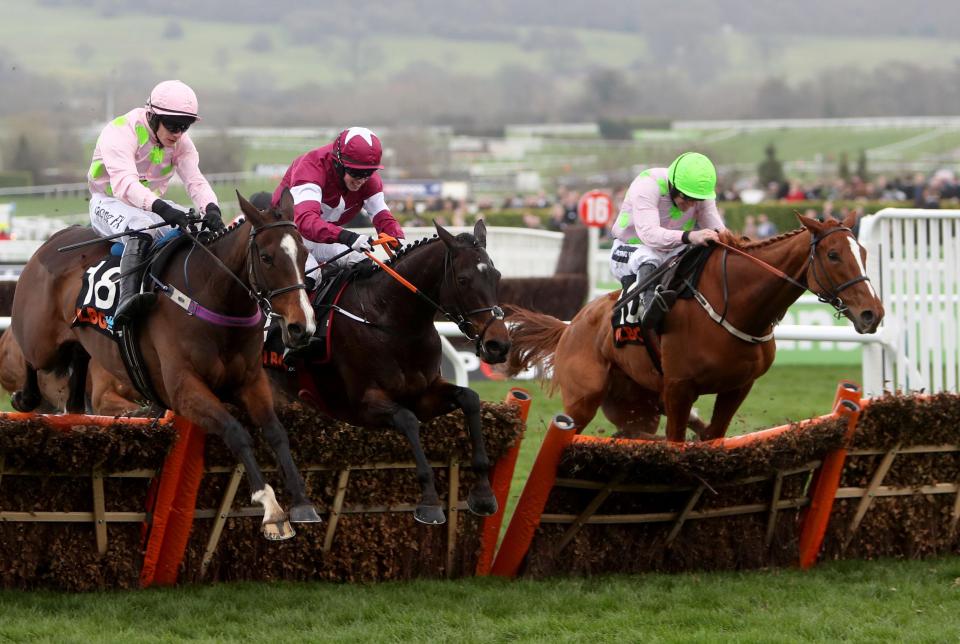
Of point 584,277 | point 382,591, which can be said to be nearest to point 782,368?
point 584,277

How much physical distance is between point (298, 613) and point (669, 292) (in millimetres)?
2852

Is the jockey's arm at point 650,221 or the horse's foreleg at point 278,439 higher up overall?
the jockey's arm at point 650,221

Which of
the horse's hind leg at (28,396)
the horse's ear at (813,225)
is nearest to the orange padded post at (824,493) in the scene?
the horse's ear at (813,225)

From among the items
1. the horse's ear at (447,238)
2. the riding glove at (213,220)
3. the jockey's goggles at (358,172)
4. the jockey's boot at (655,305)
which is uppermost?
the jockey's goggles at (358,172)

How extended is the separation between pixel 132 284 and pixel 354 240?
39.9 inches

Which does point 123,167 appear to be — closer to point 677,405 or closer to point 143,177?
point 143,177

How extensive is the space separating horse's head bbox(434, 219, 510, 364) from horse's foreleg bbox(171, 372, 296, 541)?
3.30 ft

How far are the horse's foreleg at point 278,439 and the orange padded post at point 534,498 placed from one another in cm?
98

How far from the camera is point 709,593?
568 centimetres

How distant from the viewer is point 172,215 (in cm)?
591

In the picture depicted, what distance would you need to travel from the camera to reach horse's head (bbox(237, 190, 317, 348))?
519 cm

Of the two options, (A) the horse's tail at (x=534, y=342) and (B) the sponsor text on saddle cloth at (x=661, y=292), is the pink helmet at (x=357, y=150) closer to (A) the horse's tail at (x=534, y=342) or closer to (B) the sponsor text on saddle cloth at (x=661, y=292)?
(B) the sponsor text on saddle cloth at (x=661, y=292)

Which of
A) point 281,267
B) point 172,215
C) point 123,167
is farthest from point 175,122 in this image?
point 281,267

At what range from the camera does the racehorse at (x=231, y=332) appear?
17.3ft
